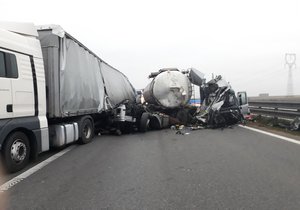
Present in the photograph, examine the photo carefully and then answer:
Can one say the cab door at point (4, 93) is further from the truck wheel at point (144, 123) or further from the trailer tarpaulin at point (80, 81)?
the truck wheel at point (144, 123)

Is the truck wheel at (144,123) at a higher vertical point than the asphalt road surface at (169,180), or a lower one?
higher

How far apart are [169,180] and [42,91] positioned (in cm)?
391

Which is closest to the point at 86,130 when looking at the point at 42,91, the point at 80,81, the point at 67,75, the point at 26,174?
the point at 80,81

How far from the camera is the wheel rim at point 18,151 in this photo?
20.8 feet

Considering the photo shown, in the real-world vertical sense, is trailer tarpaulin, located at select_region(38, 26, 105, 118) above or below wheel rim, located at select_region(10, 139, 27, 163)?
above

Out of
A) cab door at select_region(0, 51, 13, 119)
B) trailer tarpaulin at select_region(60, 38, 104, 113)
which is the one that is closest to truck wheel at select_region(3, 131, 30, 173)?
cab door at select_region(0, 51, 13, 119)

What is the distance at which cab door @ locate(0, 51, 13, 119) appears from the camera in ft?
20.0

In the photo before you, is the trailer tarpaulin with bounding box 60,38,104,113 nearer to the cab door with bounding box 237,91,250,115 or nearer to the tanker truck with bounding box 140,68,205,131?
the tanker truck with bounding box 140,68,205,131

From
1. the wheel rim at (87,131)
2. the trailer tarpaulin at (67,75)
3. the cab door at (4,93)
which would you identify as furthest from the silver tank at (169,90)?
the cab door at (4,93)

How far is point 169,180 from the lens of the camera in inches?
213

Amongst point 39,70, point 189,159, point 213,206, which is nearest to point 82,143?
point 39,70

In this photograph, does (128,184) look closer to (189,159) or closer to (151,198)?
(151,198)

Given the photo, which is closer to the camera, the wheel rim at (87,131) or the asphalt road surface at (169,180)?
the asphalt road surface at (169,180)

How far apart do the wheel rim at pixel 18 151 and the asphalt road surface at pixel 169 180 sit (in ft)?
1.76
